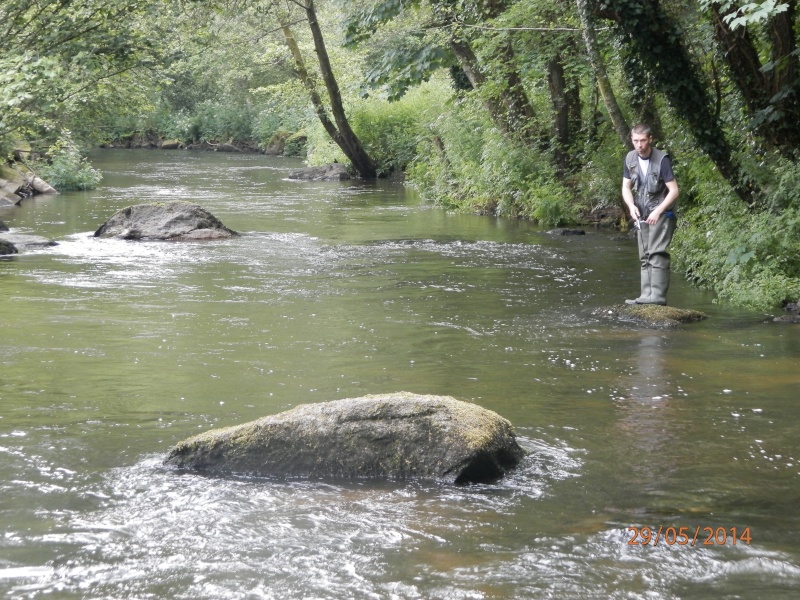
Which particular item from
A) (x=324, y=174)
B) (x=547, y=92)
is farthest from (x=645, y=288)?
(x=324, y=174)

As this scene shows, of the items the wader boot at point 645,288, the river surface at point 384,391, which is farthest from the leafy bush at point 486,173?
the wader boot at point 645,288

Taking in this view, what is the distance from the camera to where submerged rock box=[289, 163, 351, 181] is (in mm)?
36384

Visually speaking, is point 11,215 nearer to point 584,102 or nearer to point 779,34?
point 584,102

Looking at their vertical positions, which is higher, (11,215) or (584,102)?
(584,102)

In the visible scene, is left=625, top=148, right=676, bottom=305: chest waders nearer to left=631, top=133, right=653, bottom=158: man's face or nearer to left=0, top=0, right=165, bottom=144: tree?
left=631, top=133, right=653, bottom=158: man's face

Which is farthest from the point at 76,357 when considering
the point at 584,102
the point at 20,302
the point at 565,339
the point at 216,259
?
the point at 584,102

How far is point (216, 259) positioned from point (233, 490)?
420 inches

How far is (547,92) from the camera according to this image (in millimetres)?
23141

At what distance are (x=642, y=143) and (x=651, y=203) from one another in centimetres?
70

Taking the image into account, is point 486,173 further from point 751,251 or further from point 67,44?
point 751,251

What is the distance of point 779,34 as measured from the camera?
1208 cm

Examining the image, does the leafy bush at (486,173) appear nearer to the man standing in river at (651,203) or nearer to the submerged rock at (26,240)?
the submerged rock at (26,240)
